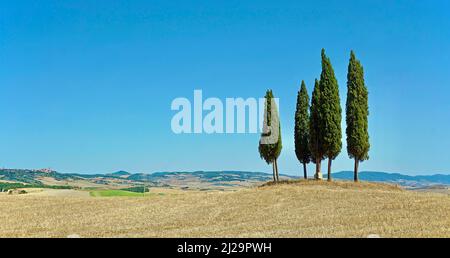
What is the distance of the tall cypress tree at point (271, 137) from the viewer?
46.8m

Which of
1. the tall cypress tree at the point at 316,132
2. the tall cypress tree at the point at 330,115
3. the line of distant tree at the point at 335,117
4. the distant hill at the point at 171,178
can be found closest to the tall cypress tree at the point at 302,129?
the line of distant tree at the point at 335,117

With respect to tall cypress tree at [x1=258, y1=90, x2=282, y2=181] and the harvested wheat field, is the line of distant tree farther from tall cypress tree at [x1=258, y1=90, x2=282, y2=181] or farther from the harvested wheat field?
the harvested wheat field

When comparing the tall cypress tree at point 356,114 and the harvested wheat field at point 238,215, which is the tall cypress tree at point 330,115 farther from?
the harvested wheat field at point 238,215

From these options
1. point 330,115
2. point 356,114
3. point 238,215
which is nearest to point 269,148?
point 330,115

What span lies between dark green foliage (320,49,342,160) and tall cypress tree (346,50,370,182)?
105 cm

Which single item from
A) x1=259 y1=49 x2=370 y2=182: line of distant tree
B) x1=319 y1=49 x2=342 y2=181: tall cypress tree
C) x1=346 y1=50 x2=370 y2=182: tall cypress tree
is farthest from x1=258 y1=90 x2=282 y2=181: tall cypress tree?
x1=346 y1=50 x2=370 y2=182: tall cypress tree

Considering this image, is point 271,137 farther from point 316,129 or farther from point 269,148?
point 316,129

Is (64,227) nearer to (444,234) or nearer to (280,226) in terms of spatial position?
(280,226)

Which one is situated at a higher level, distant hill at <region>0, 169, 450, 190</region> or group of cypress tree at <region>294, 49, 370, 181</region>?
group of cypress tree at <region>294, 49, 370, 181</region>

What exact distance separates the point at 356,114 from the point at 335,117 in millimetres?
1886

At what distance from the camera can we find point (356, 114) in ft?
138

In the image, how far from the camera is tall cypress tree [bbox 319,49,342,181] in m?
41.4

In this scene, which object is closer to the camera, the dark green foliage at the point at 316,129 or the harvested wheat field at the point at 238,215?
the harvested wheat field at the point at 238,215
